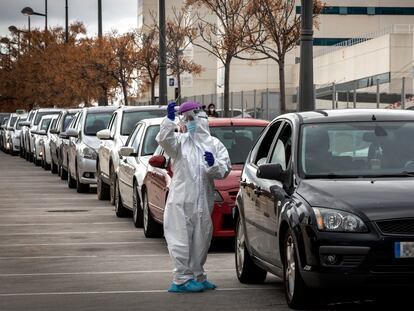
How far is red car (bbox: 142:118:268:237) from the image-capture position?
15.5 m

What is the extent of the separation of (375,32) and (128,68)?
42.5m

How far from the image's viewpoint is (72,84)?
209 feet

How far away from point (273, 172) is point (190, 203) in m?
1.31

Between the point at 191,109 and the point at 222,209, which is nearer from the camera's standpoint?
the point at 191,109

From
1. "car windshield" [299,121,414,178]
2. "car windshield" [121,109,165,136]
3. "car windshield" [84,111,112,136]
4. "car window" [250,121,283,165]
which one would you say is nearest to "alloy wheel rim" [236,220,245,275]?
"car window" [250,121,283,165]

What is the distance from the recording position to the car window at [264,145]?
478 inches

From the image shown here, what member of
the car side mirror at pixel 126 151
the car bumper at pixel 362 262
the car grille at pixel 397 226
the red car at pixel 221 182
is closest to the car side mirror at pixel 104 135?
the car side mirror at pixel 126 151

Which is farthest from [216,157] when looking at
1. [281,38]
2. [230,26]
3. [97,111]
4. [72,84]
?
[72,84]

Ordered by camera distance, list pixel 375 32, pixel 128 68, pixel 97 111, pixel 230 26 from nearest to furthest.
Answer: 1. pixel 97 111
2. pixel 230 26
3. pixel 128 68
4. pixel 375 32

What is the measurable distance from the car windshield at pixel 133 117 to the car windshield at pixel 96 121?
4300mm

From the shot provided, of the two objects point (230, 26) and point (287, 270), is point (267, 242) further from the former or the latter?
point (230, 26)

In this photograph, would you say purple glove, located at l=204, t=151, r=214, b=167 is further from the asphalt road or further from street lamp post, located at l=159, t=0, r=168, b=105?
street lamp post, located at l=159, t=0, r=168, b=105

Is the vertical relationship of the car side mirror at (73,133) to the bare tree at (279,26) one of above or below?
below

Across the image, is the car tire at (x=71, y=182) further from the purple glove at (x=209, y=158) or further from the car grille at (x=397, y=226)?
the car grille at (x=397, y=226)
